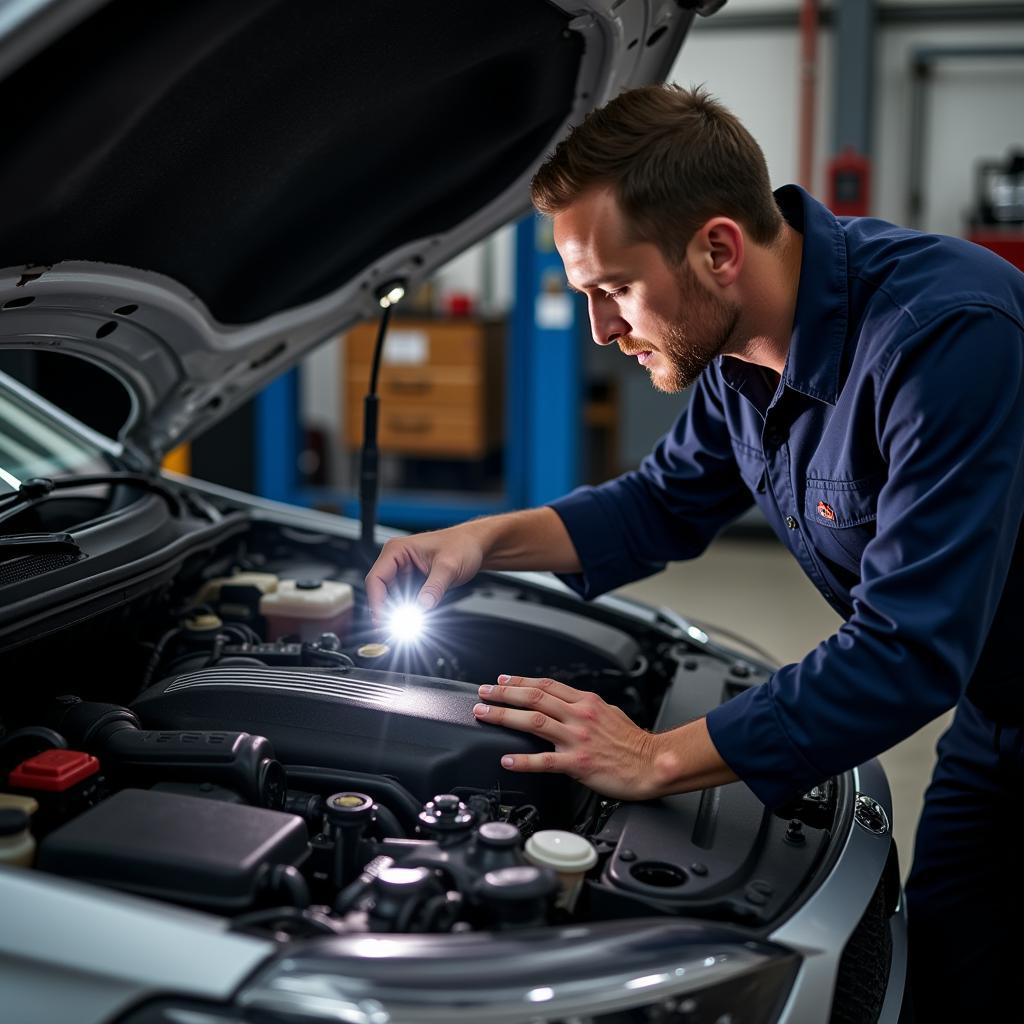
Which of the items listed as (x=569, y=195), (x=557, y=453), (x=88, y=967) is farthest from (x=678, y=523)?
(x=557, y=453)

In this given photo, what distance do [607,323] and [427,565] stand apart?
0.42 metres

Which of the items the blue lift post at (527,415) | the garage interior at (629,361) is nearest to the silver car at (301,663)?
the garage interior at (629,361)

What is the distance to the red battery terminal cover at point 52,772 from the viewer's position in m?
1.09

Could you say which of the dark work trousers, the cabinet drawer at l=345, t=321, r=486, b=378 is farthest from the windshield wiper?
the cabinet drawer at l=345, t=321, r=486, b=378

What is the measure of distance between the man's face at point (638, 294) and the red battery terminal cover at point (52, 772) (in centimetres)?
71

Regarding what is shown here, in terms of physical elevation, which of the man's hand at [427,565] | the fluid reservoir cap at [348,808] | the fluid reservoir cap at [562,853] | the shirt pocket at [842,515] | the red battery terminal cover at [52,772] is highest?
the shirt pocket at [842,515]

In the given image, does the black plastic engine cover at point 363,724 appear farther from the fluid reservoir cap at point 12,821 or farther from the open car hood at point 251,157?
the open car hood at point 251,157

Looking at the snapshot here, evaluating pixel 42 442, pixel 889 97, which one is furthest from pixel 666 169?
pixel 889 97

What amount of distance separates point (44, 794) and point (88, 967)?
0.28 metres

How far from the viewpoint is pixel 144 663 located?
1.52 meters

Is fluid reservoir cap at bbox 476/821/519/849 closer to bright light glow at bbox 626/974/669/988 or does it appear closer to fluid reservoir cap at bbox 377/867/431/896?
fluid reservoir cap at bbox 377/867/431/896

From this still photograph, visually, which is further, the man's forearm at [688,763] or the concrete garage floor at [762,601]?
the concrete garage floor at [762,601]

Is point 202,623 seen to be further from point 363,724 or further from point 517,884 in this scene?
point 517,884

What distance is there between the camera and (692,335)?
131 cm
